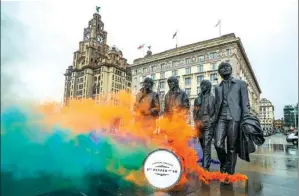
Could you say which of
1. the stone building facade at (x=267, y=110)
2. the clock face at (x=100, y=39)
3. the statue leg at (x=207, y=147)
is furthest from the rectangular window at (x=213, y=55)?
the stone building facade at (x=267, y=110)

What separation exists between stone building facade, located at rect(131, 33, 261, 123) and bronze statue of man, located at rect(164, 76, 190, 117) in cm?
4170

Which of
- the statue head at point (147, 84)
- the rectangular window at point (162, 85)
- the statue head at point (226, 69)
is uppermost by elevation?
the rectangular window at point (162, 85)

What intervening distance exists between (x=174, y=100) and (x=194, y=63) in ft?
161

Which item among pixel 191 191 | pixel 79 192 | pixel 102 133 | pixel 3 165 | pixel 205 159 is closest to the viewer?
pixel 3 165

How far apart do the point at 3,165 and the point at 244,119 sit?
15.3 feet

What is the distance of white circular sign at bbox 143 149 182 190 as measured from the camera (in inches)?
151

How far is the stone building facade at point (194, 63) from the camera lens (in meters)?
49.4

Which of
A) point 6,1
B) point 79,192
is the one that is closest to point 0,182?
point 6,1

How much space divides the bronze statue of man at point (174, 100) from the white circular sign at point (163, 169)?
2895 millimetres

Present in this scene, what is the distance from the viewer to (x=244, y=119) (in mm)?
5094

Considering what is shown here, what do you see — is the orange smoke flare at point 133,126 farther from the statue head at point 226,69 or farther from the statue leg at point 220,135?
the statue head at point 226,69

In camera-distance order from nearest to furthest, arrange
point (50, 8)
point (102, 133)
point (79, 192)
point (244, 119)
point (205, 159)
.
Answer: point (50, 8), point (79, 192), point (244, 119), point (102, 133), point (205, 159)

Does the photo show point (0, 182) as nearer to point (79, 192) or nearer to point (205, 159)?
point (79, 192)

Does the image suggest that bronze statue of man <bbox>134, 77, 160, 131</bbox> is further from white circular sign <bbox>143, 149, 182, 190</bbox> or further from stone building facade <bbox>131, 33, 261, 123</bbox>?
stone building facade <bbox>131, 33, 261, 123</bbox>
